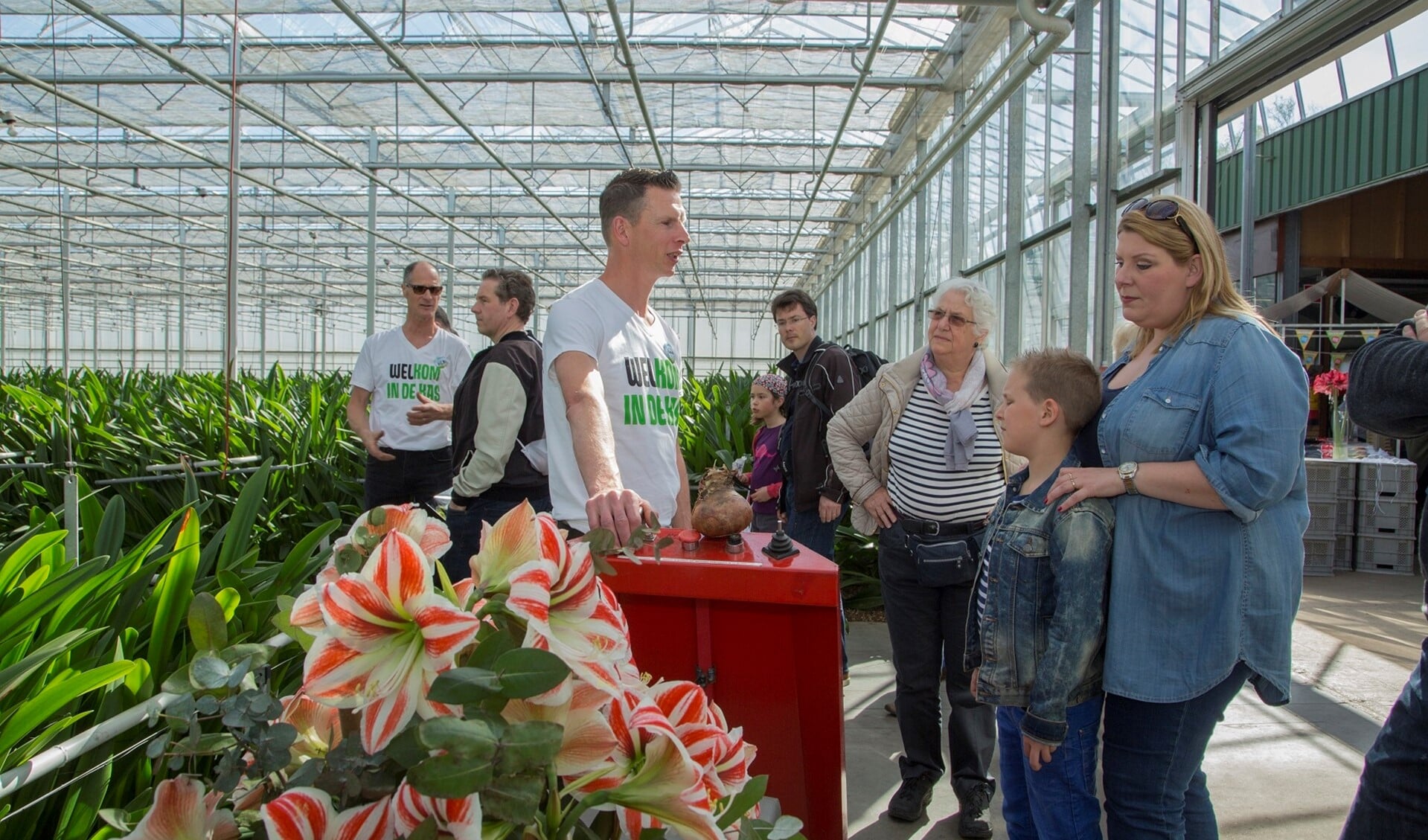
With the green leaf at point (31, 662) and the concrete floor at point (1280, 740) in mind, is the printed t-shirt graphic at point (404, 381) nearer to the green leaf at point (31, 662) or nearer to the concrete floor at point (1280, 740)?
the concrete floor at point (1280, 740)

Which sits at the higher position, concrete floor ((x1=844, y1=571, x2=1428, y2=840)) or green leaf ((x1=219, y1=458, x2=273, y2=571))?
green leaf ((x1=219, y1=458, x2=273, y2=571))

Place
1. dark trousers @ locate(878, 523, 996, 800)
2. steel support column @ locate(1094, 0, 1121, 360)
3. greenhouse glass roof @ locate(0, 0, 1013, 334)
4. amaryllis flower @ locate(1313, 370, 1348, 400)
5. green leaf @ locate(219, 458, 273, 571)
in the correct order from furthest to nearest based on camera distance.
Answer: greenhouse glass roof @ locate(0, 0, 1013, 334) < amaryllis flower @ locate(1313, 370, 1348, 400) < steel support column @ locate(1094, 0, 1121, 360) < dark trousers @ locate(878, 523, 996, 800) < green leaf @ locate(219, 458, 273, 571)

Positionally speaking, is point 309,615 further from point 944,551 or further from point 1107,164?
point 1107,164

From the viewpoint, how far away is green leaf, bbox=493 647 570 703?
0.52m

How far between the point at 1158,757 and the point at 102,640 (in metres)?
1.76

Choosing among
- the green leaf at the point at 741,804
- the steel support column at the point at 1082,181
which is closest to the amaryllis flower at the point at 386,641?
the green leaf at the point at 741,804

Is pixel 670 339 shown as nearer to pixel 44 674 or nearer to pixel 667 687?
pixel 44 674

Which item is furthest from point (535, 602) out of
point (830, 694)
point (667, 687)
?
point (830, 694)

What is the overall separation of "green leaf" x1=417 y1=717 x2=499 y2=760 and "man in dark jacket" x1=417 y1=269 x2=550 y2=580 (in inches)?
101

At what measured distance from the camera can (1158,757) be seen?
5.61 ft

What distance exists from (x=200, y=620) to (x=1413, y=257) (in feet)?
55.5

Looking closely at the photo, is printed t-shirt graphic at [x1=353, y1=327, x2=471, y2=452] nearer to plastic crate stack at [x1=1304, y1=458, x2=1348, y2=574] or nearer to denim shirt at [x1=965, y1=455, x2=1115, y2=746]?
denim shirt at [x1=965, y1=455, x2=1115, y2=746]

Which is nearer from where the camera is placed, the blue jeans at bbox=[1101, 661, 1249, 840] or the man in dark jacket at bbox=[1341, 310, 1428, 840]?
the man in dark jacket at bbox=[1341, 310, 1428, 840]

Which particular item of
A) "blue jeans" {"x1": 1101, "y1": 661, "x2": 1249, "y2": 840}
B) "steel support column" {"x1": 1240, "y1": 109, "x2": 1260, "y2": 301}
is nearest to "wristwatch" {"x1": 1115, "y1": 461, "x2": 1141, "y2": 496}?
"blue jeans" {"x1": 1101, "y1": 661, "x2": 1249, "y2": 840}
